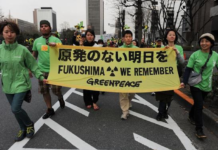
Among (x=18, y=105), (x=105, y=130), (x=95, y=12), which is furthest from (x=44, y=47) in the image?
(x=95, y=12)

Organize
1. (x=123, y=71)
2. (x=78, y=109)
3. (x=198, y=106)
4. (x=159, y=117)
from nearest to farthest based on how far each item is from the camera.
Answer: (x=198, y=106) → (x=123, y=71) → (x=159, y=117) → (x=78, y=109)

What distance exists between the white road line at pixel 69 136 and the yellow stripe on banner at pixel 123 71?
790 mm

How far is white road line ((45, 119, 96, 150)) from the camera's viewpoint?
3.02m

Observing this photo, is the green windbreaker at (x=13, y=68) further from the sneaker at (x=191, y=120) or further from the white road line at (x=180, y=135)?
the sneaker at (x=191, y=120)

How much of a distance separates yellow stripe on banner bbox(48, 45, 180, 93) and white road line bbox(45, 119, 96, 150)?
790mm

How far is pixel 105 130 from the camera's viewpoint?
357cm

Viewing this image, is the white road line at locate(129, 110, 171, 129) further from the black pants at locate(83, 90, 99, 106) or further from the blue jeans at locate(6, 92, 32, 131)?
the blue jeans at locate(6, 92, 32, 131)

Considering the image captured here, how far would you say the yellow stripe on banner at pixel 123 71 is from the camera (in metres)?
3.78

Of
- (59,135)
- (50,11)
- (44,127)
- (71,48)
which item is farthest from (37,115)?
(50,11)

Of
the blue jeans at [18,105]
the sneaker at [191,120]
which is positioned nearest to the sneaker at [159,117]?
the sneaker at [191,120]

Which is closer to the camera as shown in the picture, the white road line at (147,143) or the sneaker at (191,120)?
the white road line at (147,143)

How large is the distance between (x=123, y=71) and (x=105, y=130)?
1.15m

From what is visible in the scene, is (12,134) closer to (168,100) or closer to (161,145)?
(161,145)

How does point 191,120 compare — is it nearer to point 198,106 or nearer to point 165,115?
point 165,115
